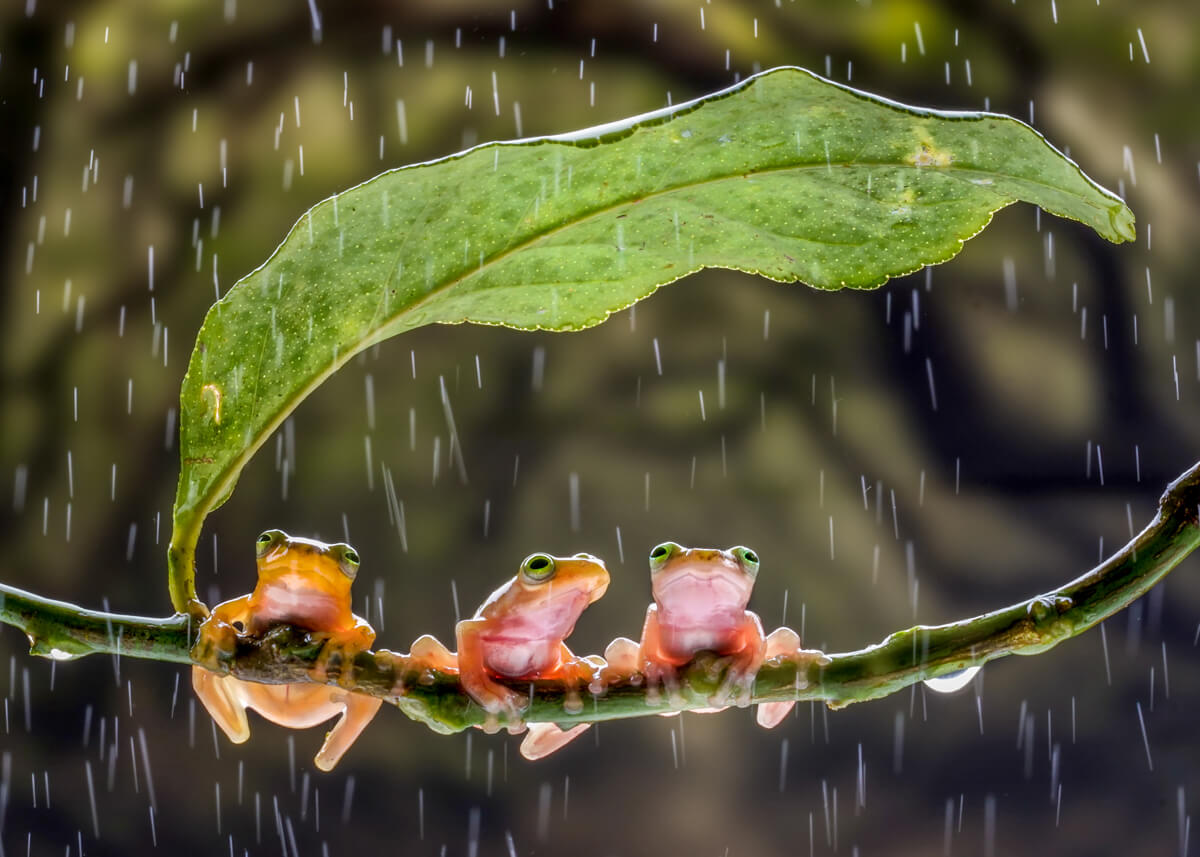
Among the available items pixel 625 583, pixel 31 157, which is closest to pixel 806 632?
pixel 625 583

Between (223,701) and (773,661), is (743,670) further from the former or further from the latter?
(223,701)

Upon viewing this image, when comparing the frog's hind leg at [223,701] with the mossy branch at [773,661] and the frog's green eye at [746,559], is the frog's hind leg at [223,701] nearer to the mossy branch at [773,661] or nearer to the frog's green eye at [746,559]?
the mossy branch at [773,661]

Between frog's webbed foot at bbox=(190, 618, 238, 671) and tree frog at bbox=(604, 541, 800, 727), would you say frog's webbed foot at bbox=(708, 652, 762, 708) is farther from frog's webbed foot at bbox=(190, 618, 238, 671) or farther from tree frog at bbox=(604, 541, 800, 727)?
frog's webbed foot at bbox=(190, 618, 238, 671)

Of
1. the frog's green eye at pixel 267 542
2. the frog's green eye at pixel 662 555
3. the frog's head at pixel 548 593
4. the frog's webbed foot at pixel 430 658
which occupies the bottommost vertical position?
the frog's webbed foot at pixel 430 658

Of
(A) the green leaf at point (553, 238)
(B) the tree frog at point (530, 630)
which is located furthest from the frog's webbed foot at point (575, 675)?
(A) the green leaf at point (553, 238)

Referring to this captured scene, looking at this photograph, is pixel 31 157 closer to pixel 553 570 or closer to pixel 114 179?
pixel 114 179

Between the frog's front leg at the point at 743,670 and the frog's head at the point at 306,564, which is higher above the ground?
the frog's head at the point at 306,564

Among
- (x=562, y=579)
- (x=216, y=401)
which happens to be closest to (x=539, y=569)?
(x=562, y=579)
